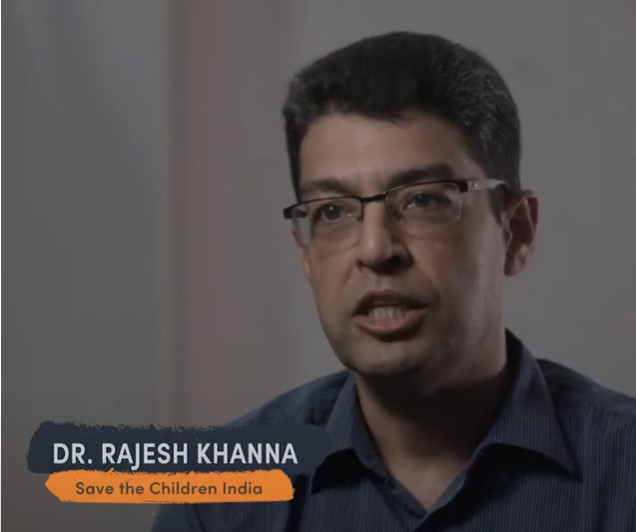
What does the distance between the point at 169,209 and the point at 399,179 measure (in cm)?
25

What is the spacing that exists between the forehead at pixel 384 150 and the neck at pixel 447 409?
20 centimetres

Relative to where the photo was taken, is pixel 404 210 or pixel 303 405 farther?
pixel 303 405

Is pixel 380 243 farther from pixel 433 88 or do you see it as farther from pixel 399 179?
pixel 433 88

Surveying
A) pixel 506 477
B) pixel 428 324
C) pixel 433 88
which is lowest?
pixel 506 477

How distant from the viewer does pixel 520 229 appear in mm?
886

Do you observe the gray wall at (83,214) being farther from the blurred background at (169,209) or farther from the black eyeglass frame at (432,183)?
the black eyeglass frame at (432,183)

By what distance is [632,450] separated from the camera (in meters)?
0.87

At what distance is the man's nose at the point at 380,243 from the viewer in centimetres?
81

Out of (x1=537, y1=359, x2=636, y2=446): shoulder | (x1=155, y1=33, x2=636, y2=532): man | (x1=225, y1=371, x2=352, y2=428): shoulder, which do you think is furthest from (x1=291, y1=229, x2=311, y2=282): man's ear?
(x1=537, y1=359, x2=636, y2=446): shoulder

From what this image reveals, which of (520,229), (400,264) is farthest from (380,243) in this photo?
(520,229)

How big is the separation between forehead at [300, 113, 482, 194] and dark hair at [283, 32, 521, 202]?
0.04 feet

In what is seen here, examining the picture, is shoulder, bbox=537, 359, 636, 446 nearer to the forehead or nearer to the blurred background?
the blurred background

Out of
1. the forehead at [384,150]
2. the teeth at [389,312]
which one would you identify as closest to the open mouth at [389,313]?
the teeth at [389,312]

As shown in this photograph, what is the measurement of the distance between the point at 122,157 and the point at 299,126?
187 mm
